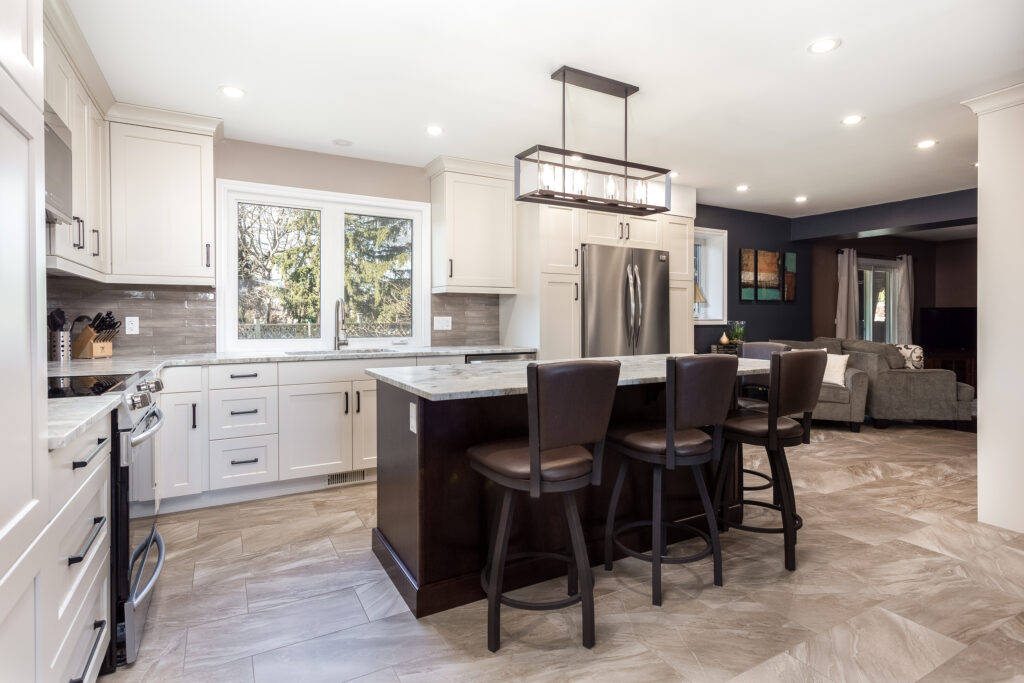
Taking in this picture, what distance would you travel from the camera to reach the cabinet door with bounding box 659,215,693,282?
527 cm

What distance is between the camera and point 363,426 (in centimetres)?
375

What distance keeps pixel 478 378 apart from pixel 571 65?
1756mm

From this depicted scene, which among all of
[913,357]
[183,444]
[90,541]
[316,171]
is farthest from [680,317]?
[90,541]

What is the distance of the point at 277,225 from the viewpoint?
408 cm

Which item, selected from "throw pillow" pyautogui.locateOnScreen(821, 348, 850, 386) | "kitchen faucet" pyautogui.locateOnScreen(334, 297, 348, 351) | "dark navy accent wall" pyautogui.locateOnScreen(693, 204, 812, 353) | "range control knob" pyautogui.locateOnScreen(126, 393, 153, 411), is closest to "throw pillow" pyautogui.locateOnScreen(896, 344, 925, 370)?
"throw pillow" pyautogui.locateOnScreen(821, 348, 850, 386)

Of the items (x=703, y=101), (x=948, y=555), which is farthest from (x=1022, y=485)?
(x=703, y=101)

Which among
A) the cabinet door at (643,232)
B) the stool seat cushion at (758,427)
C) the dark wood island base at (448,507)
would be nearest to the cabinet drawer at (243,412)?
the dark wood island base at (448,507)

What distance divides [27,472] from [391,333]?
11.6ft

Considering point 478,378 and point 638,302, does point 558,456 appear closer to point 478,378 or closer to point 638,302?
point 478,378

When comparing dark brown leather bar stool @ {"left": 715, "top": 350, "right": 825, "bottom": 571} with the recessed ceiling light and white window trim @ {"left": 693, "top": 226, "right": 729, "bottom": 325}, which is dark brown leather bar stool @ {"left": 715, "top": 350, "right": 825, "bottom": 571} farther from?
white window trim @ {"left": 693, "top": 226, "right": 729, "bottom": 325}

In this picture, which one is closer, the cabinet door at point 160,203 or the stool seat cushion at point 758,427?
the stool seat cushion at point 758,427

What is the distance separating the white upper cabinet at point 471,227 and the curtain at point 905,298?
7218 millimetres

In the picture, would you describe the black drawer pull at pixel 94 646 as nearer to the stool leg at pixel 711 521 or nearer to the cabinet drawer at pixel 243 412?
the cabinet drawer at pixel 243 412

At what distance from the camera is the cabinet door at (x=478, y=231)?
441 cm
